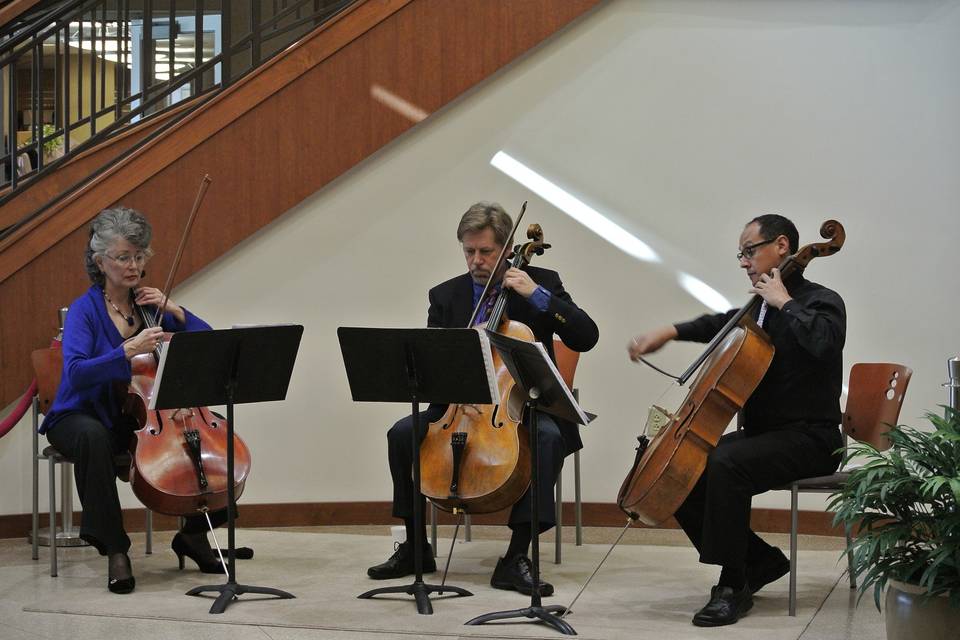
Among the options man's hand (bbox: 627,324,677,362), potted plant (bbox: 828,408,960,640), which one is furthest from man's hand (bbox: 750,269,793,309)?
potted plant (bbox: 828,408,960,640)

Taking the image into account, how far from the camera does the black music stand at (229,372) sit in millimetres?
3225

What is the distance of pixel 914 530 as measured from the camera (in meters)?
2.83

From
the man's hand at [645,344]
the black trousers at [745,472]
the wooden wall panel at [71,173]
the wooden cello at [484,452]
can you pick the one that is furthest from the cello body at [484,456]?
the wooden wall panel at [71,173]

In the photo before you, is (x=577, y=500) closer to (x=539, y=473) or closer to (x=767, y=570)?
(x=539, y=473)

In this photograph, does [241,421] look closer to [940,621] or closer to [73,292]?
[73,292]

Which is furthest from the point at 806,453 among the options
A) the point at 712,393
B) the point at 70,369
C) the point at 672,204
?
the point at 70,369

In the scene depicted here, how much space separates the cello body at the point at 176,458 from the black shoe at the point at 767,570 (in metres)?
1.61

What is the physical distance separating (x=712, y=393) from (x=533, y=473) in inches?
21.3

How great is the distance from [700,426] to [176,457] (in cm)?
158

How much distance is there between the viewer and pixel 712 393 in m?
3.17

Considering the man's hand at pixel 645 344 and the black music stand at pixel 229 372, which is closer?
the black music stand at pixel 229 372

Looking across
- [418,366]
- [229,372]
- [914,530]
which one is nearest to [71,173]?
[229,372]

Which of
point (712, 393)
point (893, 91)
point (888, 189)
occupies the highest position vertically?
point (893, 91)

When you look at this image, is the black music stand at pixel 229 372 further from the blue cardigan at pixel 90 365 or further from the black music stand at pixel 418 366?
the blue cardigan at pixel 90 365
